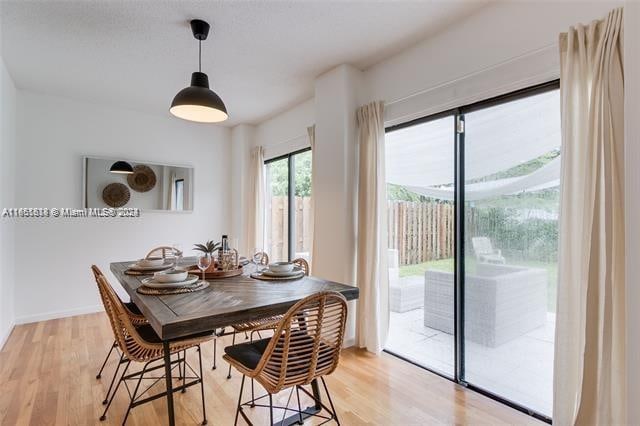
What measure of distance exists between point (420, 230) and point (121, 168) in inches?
151

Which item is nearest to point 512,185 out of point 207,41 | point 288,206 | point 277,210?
point 207,41

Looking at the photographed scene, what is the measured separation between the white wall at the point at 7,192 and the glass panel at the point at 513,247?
4.15 meters

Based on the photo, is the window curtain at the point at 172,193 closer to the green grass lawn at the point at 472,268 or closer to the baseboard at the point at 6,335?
the baseboard at the point at 6,335

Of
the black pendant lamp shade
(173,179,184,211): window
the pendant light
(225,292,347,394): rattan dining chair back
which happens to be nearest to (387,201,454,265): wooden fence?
(225,292,347,394): rattan dining chair back

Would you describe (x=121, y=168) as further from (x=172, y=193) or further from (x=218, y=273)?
(x=218, y=273)

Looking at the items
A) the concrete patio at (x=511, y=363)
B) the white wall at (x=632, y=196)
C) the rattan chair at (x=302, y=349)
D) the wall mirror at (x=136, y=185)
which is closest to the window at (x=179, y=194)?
the wall mirror at (x=136, y=185)

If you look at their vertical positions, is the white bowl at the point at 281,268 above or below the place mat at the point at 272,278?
above

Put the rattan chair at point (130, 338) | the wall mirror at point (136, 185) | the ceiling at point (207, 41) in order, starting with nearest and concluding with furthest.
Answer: the rattan chair at point (130, 338), the ceiling at point (207, 41), the wall mirror at point (136, 185)

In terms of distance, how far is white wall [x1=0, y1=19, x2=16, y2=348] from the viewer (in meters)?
3.26

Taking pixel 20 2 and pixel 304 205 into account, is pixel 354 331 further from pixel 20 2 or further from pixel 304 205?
pixel 20 2

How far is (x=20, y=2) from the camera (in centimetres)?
233

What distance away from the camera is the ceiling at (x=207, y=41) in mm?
2385

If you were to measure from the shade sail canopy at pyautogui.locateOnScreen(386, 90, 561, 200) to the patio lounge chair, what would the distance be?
32cm

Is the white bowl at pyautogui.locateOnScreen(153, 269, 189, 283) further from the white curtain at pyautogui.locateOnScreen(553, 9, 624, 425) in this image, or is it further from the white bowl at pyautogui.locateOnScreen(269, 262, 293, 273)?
the white curtain at pyautogui.locateOnScreen(553, 9, 624, 425)
